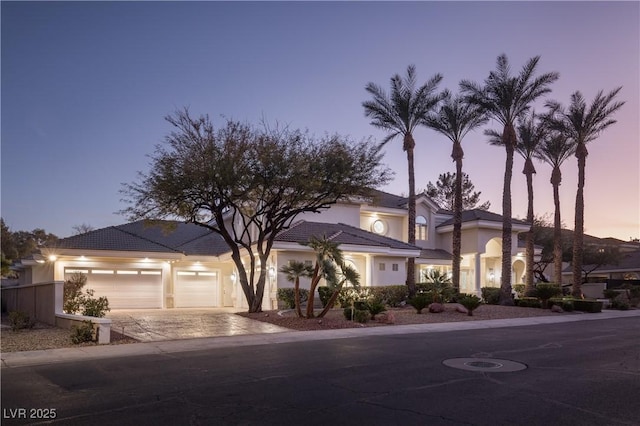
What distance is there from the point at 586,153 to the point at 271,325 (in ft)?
87.5

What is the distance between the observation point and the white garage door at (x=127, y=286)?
96.3 ft

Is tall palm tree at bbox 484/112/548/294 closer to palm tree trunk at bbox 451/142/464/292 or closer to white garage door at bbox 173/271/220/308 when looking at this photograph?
palm tree trunk at bbox 451/142/464/292

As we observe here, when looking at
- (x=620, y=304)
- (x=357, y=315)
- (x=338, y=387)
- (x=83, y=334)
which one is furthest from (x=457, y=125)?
(x=338, y=387)

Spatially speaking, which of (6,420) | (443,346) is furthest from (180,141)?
(6,420)

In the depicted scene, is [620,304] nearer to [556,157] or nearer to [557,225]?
[557,225]

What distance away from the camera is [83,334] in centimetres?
1573

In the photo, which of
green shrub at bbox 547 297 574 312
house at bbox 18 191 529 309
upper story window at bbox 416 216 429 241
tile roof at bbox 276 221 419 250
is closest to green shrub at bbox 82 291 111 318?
house at bbox 18 191 529 309

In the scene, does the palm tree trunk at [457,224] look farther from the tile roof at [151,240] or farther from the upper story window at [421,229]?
the tile roof at [151,240]

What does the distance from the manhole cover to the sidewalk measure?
607 cm

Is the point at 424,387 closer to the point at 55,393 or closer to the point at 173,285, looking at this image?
the point at 55,393

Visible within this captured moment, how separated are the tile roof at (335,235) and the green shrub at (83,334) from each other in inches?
503

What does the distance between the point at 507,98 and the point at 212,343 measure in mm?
23614

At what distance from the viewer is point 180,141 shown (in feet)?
79.0

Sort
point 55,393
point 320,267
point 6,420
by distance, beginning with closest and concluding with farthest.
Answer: point 6,420, point 55,393, point 320,267
